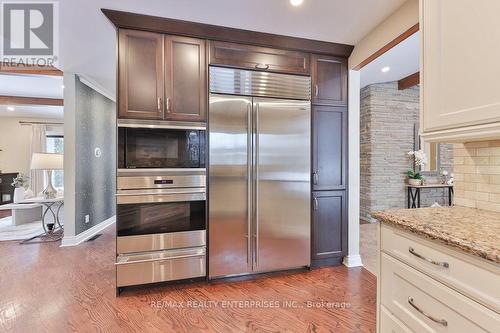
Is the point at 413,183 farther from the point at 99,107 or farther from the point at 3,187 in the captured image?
the point at 3,187

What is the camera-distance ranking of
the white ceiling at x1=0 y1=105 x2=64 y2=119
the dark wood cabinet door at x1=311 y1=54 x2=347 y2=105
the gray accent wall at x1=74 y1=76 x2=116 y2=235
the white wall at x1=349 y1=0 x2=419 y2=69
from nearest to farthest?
1. the white wall at x1=349 y1=0 x2=419 y2=69
2. the dark wood cabinet door at x1=311 y1=54 x2=347 y2=105
3. the gray accent wall at x1=74 y1=76 x2=116 y2=235
4. the white ceiling at x1=0 y1=105 x2=64 y2=119

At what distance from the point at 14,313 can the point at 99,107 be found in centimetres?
324

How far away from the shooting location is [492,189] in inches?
52.4

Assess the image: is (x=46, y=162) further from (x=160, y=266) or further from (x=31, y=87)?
(x=160, y=266)

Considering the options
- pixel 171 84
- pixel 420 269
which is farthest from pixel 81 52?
pixel 420 269

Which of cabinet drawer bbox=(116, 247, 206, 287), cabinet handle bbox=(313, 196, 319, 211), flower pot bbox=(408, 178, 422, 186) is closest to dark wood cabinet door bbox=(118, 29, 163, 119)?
cabinet drawer bbox=(116, 247, 206, 287)

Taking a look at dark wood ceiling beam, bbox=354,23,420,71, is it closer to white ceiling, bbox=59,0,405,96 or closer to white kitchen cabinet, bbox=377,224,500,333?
white ceiling, bbox=59,0,405,96

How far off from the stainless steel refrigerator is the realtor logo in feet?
5.09

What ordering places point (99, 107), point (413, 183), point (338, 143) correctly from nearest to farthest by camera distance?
1. point (338, 143)
2. point (99, 107)
3. point (413, 183)

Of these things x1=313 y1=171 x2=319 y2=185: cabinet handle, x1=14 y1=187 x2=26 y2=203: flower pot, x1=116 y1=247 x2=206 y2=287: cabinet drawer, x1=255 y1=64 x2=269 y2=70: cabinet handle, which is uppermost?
x1=255 y1=64 x2=269 y2=70: cabinet handle

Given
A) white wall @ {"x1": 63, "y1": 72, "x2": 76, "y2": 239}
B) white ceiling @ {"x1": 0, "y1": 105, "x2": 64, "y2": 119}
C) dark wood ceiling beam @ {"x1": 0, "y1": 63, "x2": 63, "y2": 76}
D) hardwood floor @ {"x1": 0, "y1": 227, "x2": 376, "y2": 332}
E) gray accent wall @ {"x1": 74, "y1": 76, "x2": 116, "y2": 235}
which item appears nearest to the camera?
hardwood floor @ {"x1": 0, "y1": 227, "x2": 376, "y2": 332}

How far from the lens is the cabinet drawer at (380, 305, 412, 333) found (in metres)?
1.13

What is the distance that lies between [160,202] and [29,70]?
3.03m

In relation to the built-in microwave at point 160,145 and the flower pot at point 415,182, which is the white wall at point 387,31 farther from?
the flower pot at point 415,182
